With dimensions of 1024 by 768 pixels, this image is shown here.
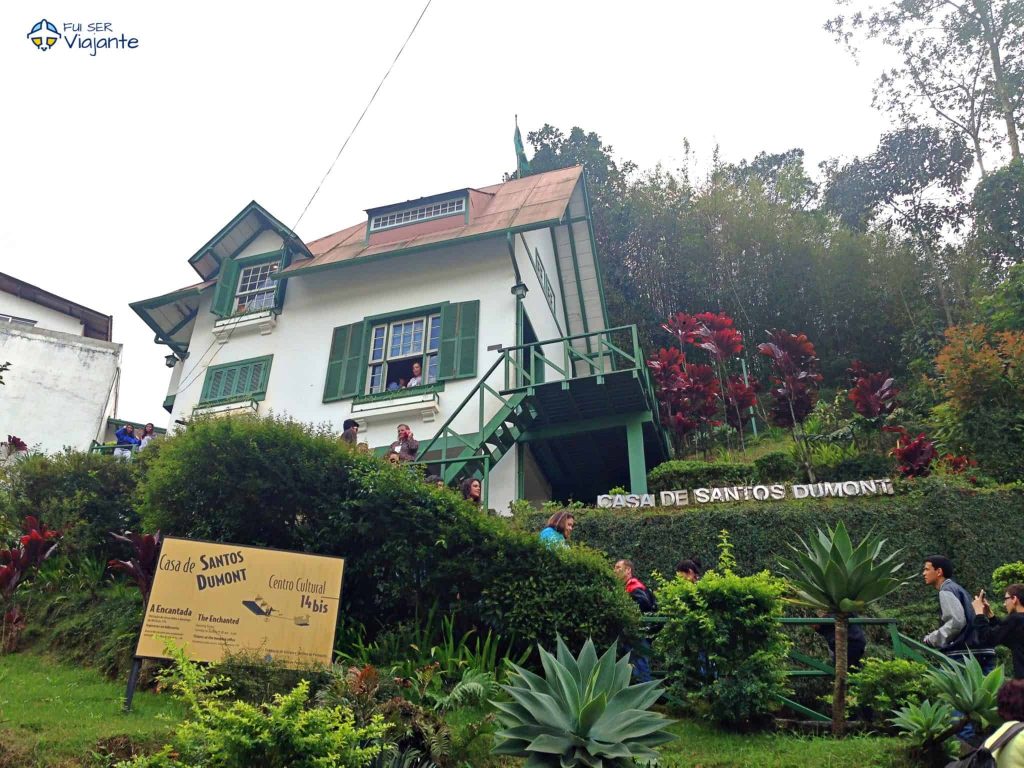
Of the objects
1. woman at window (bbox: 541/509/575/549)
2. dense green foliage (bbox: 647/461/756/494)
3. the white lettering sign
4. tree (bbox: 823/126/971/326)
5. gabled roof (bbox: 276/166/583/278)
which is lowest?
woman at window (bbox: 541/509/575/549)

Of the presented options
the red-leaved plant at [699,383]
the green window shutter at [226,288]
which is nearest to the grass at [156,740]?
the red-leaved plant at [699,383]

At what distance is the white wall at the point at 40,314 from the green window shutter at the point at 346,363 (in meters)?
11.6

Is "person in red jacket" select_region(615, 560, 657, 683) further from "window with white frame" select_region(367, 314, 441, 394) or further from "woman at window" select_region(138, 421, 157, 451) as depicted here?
"woman at window" select_region(138, 421, 157, 451)

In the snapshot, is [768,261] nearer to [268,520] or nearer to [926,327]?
[926,327]

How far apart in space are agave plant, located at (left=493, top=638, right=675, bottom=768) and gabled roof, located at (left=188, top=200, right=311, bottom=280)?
14277mm

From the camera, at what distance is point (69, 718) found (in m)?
6.58

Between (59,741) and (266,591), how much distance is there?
1818 mm

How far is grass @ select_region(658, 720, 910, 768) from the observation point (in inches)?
215

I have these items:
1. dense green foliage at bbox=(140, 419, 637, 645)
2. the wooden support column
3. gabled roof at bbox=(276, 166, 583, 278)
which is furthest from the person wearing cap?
the wooden support column

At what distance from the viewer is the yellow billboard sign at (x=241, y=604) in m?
6.76

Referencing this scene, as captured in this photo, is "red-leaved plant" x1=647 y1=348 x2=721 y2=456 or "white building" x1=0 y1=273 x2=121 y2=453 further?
"white building" x1=0 y1=273 x2=121 y2=453

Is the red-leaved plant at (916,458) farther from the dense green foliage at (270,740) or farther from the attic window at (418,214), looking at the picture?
the dense green foliage at (270,740)

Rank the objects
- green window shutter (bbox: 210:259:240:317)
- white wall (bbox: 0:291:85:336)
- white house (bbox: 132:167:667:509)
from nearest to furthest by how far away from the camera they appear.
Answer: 1. white house (bbox: 132:167:667:509)
2. green window shutter (bbox: 210:259:240:317)
3. white wall (bbox: 0:291:85:336)

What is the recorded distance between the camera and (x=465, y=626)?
8523 millimetres
